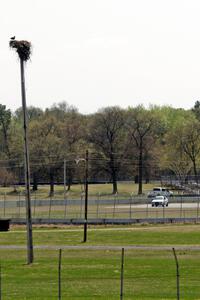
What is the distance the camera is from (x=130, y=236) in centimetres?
5784

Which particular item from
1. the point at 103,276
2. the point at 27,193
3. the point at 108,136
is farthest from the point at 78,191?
the point at 103,276

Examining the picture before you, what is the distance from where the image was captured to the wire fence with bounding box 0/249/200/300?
27656mm

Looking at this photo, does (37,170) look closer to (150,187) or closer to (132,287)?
(150,187)

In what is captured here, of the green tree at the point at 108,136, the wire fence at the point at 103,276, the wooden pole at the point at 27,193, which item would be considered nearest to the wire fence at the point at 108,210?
the green tree at the point at 108,136

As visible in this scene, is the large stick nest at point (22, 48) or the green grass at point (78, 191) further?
the green grass at point (78, 191)

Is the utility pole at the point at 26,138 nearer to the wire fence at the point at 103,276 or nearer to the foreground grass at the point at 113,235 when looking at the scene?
the wire fence at the point at 103,276

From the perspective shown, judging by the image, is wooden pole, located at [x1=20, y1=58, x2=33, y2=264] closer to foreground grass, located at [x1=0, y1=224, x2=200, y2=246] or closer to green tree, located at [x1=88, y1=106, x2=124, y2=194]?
foreground grass, located at [x1=0, y1=224, x2=200, y2=246]

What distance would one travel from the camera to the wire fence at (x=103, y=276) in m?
27.7

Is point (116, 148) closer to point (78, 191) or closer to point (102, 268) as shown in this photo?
point (78, 191)

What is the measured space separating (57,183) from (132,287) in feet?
388

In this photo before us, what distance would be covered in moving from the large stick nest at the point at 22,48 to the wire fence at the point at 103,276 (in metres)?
11.3

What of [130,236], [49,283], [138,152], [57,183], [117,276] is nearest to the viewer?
[49,283]

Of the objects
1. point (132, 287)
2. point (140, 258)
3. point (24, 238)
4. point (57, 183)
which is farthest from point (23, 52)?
point (57, 183)

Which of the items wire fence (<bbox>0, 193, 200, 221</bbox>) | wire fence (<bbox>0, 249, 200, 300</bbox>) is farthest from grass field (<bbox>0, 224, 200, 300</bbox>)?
wire fence (<bbox>0, 193, 200, 221</bbox>)
